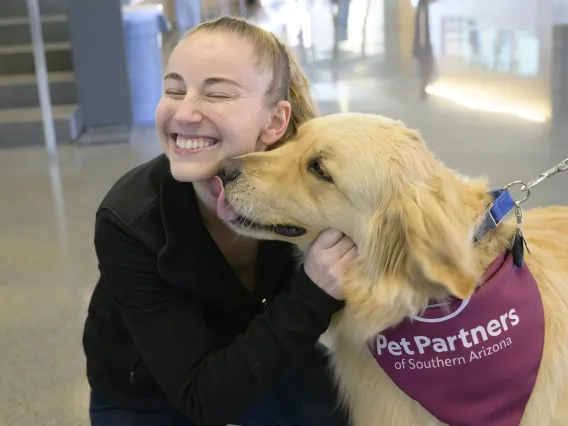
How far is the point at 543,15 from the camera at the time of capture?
756 cm

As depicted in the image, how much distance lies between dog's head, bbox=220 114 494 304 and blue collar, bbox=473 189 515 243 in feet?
0.07

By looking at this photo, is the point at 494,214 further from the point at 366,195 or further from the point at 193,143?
the point at 193,143

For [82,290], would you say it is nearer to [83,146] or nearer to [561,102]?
[83,146]

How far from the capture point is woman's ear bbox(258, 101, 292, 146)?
4.33ft

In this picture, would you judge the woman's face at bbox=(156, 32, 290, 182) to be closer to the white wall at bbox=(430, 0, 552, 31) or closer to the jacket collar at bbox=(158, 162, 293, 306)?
the jacket collar at bbox=(158, 162, 293, 306)

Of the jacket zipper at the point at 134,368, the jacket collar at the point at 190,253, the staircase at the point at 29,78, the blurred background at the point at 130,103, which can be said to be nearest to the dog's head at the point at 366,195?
the jacket collar at the point at 190,253

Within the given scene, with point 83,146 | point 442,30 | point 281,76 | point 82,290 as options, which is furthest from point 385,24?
point 281,76

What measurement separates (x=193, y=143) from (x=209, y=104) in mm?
79

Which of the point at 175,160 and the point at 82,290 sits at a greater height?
the point at 175,160

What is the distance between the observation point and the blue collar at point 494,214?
111cm

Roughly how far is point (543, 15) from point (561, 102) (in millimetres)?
3325

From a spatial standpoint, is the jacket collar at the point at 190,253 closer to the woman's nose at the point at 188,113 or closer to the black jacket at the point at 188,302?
the black jacket at the point at 188,302

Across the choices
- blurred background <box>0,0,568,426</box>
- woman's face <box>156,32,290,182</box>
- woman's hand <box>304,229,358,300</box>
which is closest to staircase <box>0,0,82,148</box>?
blurred background <box>0,0,568,426</box>

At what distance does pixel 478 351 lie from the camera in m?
1.14
